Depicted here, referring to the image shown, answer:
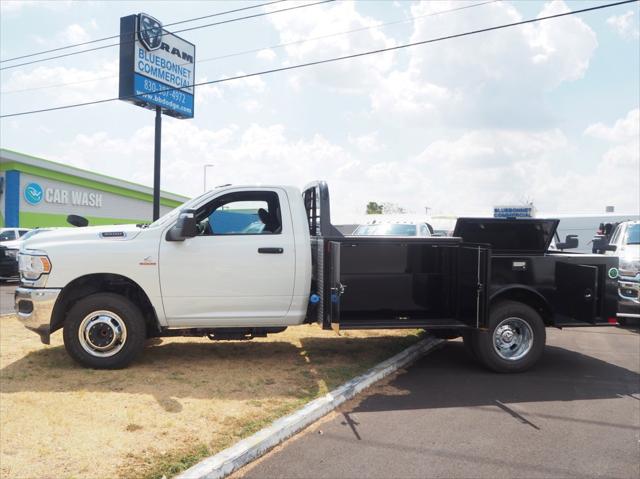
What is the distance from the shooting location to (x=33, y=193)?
84.2ft

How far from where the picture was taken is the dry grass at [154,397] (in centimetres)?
386

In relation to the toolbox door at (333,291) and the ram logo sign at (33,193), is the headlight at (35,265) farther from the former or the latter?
the ram logo sign at (33,193)

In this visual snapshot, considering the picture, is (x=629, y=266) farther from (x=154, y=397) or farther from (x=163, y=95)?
(x=163, y=95)

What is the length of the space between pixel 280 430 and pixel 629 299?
24.7 feet

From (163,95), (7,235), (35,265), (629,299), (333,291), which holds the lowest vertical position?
(629,299)

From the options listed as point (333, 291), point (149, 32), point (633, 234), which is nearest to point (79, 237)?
point (333, 291)

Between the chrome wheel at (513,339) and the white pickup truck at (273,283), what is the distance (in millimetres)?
14

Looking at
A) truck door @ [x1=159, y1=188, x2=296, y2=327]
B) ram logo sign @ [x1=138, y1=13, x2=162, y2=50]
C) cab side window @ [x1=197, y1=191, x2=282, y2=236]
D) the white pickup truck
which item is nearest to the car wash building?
ram logo sign @ [x1=138, y1=13, x2=162, y2=50]

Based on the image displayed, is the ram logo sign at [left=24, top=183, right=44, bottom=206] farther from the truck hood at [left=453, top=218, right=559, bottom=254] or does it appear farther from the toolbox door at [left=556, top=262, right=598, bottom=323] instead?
the toolbox door at [left=556, top=262, right=598, bottom=323]

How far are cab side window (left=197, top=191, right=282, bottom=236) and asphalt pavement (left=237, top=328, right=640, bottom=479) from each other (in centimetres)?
228

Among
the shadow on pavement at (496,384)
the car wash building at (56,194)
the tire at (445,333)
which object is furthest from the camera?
the car wash building at (56,194)

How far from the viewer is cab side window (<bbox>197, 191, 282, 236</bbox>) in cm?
653

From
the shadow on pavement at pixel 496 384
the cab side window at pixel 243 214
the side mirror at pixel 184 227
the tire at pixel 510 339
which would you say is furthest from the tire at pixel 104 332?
the tire at pixel 510 339

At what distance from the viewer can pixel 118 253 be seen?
6176 mm
